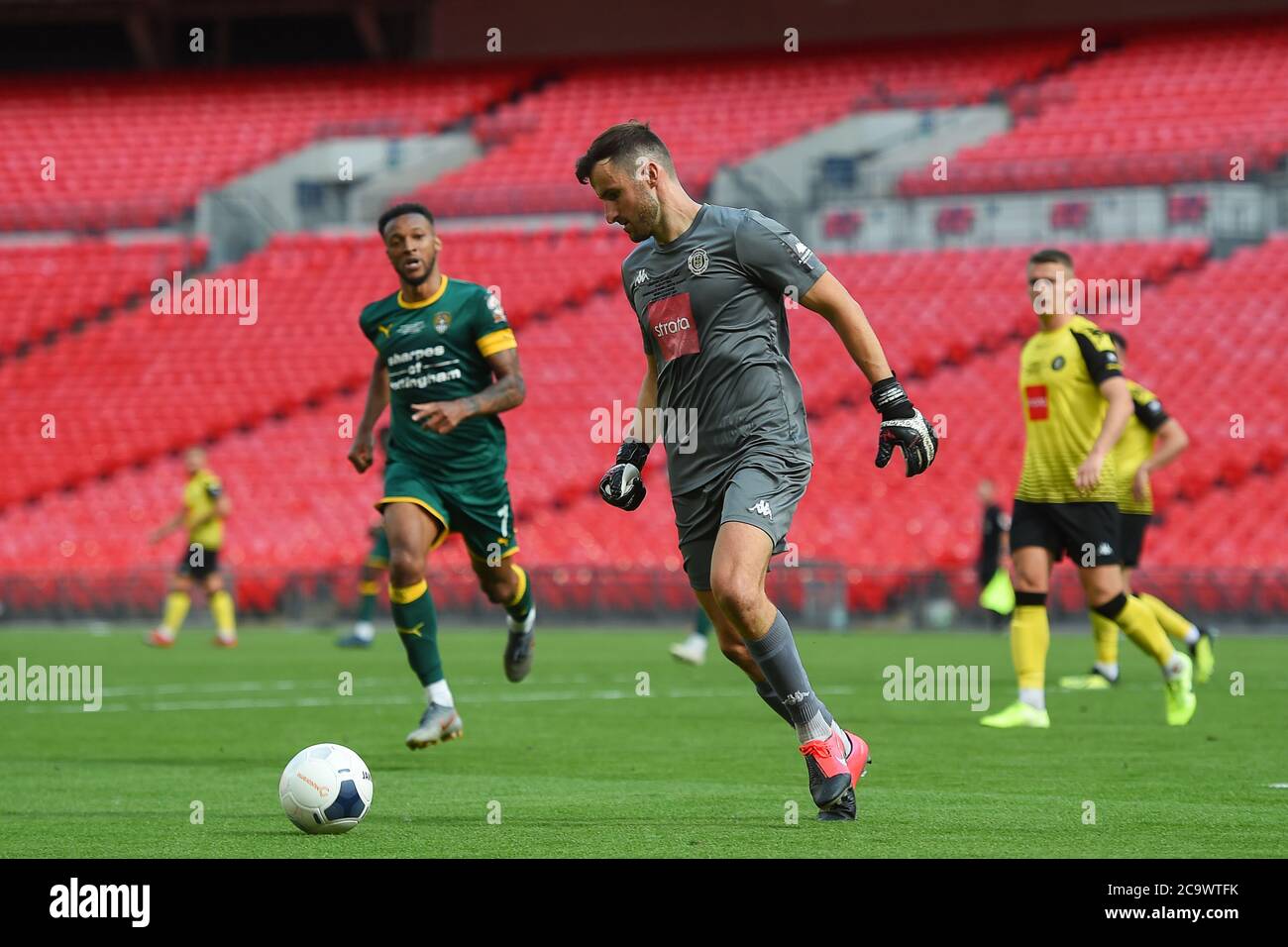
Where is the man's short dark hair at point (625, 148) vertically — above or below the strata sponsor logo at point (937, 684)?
above

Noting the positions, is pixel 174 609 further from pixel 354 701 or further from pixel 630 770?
pixel 630 770

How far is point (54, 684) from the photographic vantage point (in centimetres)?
1538

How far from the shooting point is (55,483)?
29828mm

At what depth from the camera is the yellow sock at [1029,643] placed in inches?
428

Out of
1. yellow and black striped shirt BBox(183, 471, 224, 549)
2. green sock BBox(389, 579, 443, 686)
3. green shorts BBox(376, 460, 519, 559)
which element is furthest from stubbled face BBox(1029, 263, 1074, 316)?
yellow and black striped shirt BBox(183, 471, 224, 549)

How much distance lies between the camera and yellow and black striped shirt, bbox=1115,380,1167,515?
13.9 meters

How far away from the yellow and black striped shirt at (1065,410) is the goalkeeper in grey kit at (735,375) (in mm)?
4000

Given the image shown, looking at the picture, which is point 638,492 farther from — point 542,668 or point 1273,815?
point 542,668

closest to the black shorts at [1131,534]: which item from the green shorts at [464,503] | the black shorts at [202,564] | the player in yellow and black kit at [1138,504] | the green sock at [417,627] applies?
the player in yellow and black kit at [1138,504]

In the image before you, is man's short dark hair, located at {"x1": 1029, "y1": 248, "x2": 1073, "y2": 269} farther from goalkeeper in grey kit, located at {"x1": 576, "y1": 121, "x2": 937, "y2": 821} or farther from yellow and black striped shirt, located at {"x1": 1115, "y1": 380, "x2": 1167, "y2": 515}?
goalkeeper in grey kit, located at {"x1": 576, "y1": 121, "x2": 937, "y2": 821}

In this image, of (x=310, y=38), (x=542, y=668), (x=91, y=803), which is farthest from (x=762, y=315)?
(x=310, y=38)

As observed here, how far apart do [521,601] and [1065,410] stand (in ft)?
10.4
